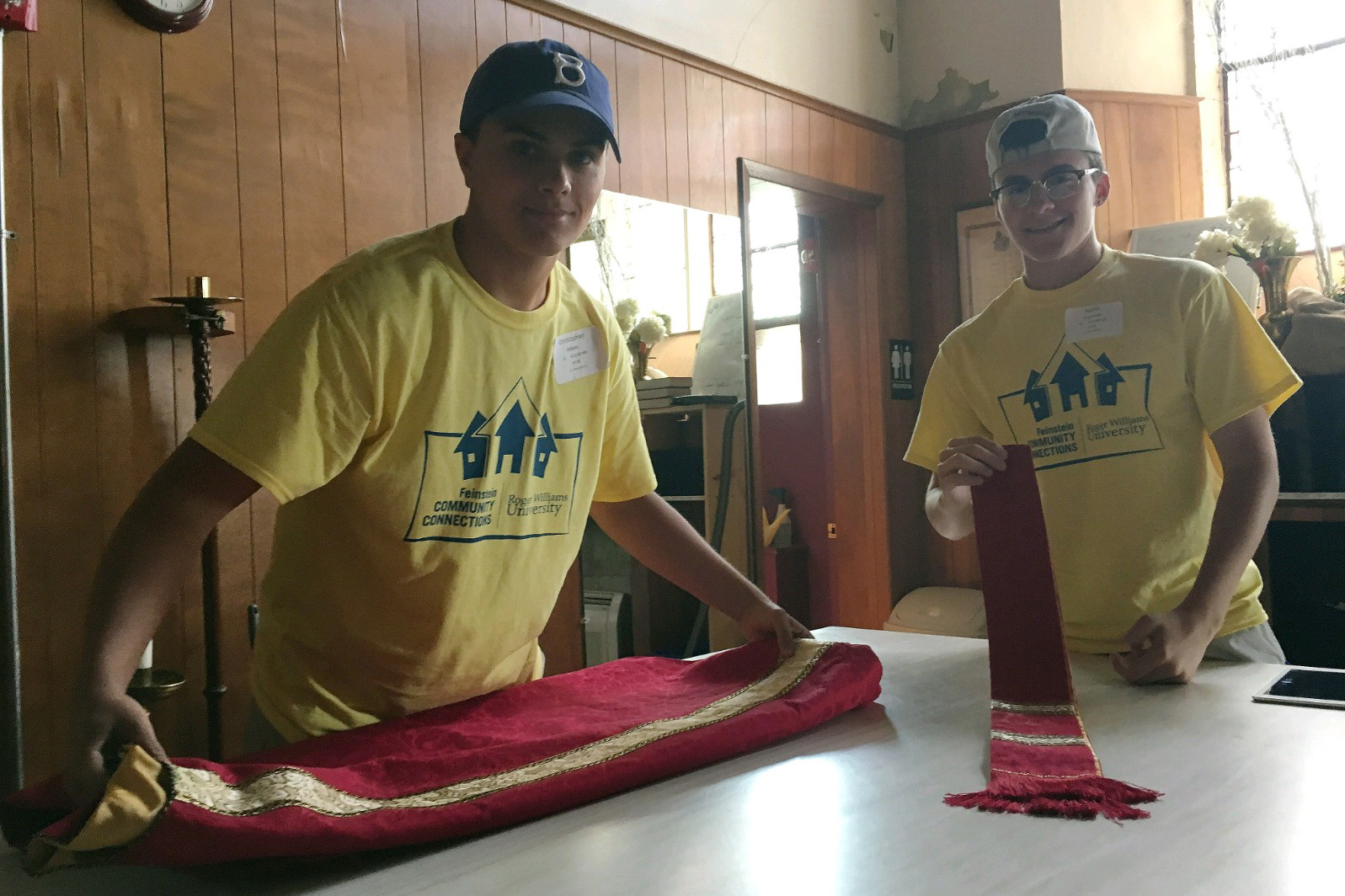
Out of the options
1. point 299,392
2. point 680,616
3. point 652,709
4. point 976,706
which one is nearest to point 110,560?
point 299,392

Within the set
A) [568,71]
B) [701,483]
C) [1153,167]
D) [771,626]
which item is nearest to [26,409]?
[568,71]

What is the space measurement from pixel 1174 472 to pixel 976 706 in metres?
0.56

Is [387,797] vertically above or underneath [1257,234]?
underneath

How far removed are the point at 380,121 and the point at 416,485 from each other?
1.78 metres

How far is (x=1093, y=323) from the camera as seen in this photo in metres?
1.54

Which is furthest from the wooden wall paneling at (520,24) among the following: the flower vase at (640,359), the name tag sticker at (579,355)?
the name tag sticker at (579,355)

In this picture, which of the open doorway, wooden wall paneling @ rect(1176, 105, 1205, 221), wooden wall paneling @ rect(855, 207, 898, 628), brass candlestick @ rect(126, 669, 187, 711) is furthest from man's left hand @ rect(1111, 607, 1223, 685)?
wooden wall paneling @ rect(1176, 105, 1205, 221)

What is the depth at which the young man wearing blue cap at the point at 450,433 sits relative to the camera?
1.05 metres

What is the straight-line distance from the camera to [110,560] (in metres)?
0.87

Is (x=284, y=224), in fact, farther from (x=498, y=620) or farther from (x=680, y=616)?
(x=680, y=616)

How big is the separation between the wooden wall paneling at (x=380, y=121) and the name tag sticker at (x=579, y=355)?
1422 millimetres

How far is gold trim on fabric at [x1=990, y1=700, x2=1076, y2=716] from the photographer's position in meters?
1.06

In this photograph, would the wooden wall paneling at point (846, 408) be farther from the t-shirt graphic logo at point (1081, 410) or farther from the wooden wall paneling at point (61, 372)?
the wooden wall paneling at point (61, 372)

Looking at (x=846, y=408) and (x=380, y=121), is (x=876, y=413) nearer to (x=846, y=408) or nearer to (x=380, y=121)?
(x=846, y=408)
